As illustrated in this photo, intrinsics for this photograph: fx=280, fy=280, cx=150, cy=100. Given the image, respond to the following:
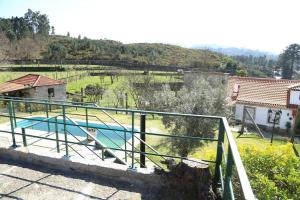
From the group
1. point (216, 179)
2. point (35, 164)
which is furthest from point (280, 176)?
point (35, 164)

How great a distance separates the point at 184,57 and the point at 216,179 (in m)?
76.6

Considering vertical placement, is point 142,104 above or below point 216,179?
below

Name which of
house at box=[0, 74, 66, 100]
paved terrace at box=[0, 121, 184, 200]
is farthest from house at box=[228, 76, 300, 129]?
paved terrace at box=[0, 121, 184, 200]

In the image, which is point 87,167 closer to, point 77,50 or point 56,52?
point 56,52

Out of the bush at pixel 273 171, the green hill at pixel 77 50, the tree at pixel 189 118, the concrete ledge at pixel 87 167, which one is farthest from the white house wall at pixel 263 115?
the green hill at pixel 77 50

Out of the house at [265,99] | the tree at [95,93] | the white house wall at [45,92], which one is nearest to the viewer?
the house at [265,99]

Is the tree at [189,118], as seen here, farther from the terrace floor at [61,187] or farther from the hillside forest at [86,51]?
the hillside forest at [86,51]

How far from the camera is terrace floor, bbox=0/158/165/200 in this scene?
12.1ft

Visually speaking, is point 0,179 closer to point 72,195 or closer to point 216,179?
point 72,195

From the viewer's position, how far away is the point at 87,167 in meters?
4.29

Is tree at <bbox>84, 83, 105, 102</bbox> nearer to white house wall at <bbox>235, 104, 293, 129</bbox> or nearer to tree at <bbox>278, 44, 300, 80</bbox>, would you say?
white house wall at <bbox>235, 104, 293, 129</bbox>

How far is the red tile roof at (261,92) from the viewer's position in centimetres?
2558

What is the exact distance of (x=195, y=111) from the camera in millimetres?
14414

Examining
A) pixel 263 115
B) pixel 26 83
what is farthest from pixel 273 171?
pixel 26 83
